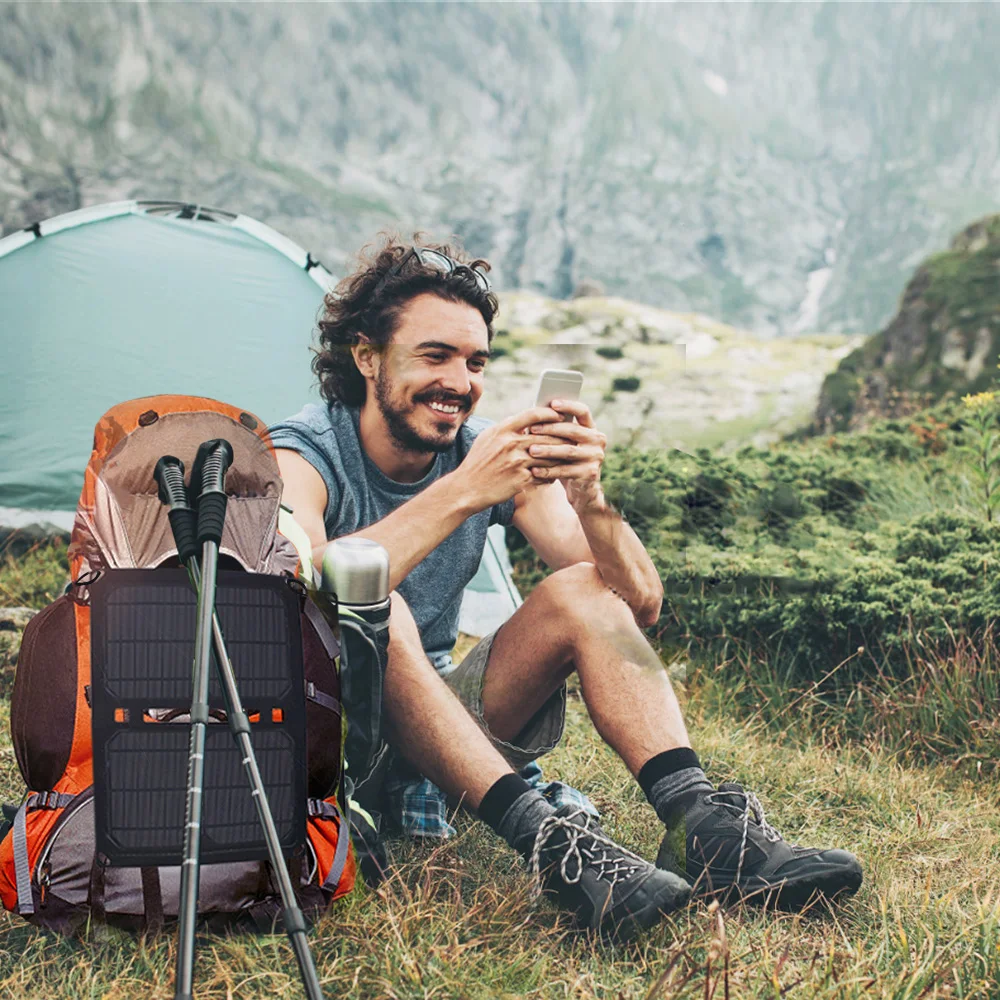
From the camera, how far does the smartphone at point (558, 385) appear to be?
180cm

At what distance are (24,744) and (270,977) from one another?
53 cm

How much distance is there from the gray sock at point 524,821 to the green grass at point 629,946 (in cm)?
8

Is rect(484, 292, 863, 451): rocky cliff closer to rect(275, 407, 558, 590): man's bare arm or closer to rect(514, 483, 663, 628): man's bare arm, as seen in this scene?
rect(514, 483, 663, 628): man's bare arm

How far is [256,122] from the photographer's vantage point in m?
93.8

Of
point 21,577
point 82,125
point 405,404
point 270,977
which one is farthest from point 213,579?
point 82,125

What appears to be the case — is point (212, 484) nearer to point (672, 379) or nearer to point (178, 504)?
point (178, 504)

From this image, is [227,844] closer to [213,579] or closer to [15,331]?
[213,579]

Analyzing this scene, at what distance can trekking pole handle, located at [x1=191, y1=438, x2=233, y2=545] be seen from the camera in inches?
57.5

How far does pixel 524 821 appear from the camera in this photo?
1.81 meters

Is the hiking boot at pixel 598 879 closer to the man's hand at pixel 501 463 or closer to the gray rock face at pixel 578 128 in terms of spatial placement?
the man's hand at pixel 501 463

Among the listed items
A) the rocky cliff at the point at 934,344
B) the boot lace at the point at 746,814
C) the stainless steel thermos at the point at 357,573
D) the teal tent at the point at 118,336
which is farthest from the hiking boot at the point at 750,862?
the rocky cliff at the point at 934,344

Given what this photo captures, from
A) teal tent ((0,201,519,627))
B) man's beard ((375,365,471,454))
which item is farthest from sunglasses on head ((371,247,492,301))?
teal tent ((0,201,519,627))

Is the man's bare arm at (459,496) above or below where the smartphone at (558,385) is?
below

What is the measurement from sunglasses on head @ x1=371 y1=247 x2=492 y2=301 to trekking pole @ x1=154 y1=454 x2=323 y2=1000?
714 mm
